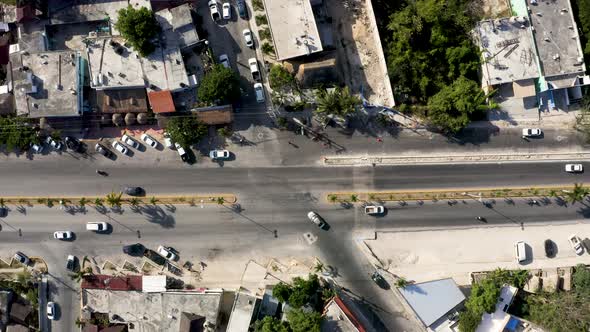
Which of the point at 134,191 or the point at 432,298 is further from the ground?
the point at 134,191

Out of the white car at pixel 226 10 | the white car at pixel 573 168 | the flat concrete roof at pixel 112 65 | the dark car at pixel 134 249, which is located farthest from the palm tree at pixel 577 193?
the flat concrete roof at pixel 112 65

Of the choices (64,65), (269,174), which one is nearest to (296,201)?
(269,174)

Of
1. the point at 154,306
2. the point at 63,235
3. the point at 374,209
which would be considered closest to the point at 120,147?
the point at 63,235

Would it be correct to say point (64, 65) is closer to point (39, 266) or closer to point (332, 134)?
point (39, 266)

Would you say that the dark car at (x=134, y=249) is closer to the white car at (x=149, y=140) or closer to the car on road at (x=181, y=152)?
the car on road at (x=181, y=152)

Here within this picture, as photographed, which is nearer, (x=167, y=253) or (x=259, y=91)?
(x=167, y=253)

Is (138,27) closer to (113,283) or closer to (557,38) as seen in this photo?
(113,283)
